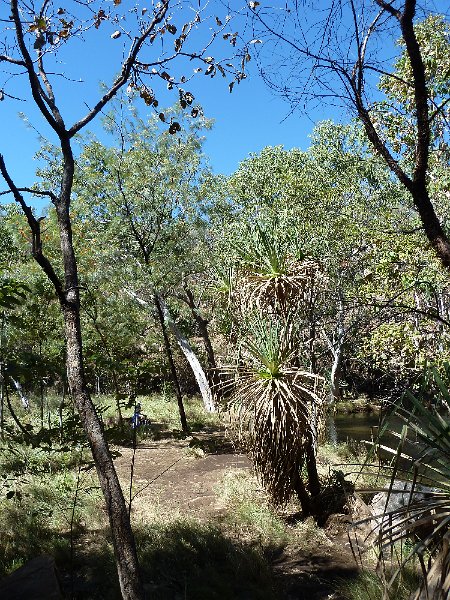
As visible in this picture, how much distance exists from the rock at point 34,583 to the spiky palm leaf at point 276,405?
3144mm

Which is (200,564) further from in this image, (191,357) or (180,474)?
(191,357)

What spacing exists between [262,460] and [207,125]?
1033 centimetres

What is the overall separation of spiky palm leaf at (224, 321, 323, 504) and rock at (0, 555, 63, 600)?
3.14 meters

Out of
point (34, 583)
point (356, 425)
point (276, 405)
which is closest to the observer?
point (34, 583)

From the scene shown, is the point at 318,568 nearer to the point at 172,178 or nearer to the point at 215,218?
the point at 172,178

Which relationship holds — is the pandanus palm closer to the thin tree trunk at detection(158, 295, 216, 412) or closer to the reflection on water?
the reflection on water

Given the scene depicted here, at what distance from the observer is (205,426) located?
50.1ft

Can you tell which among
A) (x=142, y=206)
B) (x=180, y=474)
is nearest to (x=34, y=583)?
(x=180, y=474)

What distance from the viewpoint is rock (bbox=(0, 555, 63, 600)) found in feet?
13.3

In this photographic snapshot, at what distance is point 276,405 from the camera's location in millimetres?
6766

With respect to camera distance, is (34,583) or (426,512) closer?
(426,512)

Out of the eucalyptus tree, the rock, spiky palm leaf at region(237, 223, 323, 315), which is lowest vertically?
the rock

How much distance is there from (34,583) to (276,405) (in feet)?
11.9

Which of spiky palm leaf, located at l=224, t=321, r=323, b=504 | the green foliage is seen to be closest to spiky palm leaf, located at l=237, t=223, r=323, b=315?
spiky palm leaf, located at l=224, t=321, r=323, b=504
